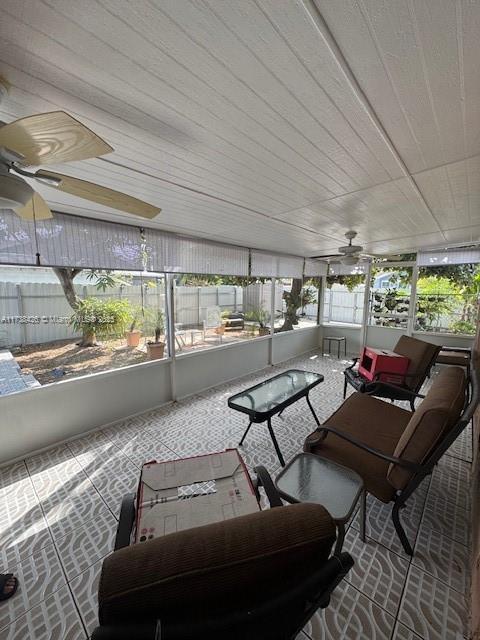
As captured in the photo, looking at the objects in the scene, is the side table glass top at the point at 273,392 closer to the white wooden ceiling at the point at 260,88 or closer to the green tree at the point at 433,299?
the white wooden ceiling at the point at 260,88

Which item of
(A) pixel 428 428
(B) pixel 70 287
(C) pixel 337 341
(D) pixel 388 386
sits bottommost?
(C) pixel 337 341

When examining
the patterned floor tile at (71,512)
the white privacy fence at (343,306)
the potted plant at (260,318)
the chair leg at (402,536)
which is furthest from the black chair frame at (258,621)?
the white privacy fence at (343,306)

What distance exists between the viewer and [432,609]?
1.23 meters

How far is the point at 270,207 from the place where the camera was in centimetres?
220

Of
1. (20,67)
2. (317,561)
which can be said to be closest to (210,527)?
(317,561)

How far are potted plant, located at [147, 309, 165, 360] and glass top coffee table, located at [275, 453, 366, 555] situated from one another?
94.8 inches

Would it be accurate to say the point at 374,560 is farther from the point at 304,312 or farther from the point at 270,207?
the point at 304,312

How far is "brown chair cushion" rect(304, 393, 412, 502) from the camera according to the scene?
148 cm

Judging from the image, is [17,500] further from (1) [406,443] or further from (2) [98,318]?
(1) [406,443]

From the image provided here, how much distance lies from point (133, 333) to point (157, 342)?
33 centimetres

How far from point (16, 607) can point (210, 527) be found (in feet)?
4.84

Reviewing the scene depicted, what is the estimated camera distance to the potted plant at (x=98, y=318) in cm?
294

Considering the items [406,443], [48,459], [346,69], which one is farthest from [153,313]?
[346,69]

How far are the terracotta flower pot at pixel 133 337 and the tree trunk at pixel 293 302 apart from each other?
3171 mm
